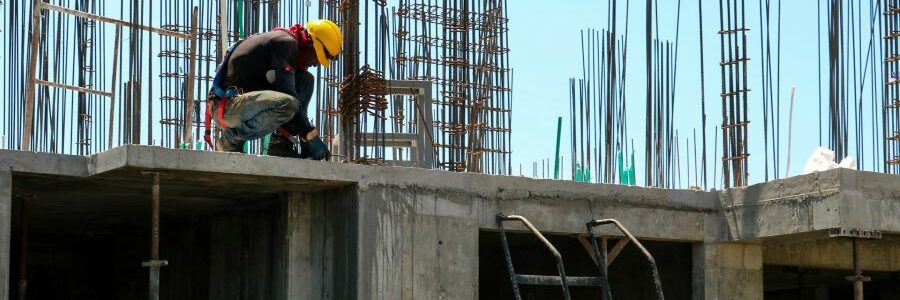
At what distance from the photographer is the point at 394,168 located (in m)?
10.8

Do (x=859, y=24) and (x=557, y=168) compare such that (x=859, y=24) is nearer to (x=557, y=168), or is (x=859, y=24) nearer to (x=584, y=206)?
(x=557, y=168)

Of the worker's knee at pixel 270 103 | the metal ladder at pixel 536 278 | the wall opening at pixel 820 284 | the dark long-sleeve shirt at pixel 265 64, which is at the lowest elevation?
the wall opening at pixel 820 284

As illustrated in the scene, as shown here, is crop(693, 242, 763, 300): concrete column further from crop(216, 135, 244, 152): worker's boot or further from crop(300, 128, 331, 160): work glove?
crop(216, 135, 244, 152): worker's boot

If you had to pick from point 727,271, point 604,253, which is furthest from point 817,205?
point 604,253

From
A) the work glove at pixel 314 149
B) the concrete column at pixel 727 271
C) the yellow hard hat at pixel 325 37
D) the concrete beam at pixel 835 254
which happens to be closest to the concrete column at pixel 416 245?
the work glove at pixel 314 149

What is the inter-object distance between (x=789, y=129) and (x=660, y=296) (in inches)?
123

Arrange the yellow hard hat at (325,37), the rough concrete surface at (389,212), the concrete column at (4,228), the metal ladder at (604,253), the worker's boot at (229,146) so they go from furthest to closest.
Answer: the metal ladder at (604,253) → the yellow hard hat at (325,37) → the worker's boot at (229,146) → the rough concrete surface at (389,212) → the concrete column at (4,228)

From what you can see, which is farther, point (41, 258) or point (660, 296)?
point (41, 258)

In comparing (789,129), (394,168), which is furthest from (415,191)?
(789,129)

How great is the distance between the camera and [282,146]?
1109cm

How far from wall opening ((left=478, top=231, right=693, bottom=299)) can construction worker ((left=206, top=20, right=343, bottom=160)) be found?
8.25 feet

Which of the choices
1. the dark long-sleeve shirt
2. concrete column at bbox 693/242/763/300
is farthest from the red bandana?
concrete column at bbox 693/242/763/300

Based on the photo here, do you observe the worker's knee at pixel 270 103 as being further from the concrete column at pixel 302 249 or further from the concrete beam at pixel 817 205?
the concrete beam at pixel 817 205

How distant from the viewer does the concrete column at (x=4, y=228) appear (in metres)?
9.67
